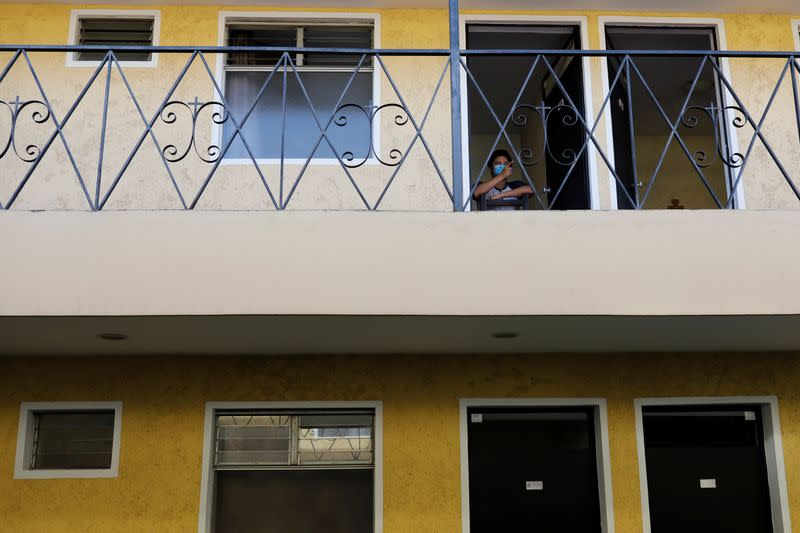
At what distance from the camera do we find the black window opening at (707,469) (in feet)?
17.4

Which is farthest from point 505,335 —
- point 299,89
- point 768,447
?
point 299,89

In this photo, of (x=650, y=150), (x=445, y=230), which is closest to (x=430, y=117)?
(x=445, y=230)

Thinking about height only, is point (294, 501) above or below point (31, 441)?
below

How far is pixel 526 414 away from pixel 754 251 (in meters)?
2.21

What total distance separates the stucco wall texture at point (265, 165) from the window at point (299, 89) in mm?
138

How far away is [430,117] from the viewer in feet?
18.6

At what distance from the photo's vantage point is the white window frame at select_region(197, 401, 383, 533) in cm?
509

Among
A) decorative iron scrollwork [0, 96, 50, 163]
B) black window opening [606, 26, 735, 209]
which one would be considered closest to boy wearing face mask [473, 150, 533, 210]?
black window opening [606, 26, 735, 209]

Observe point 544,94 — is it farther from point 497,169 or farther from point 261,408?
point 261,408

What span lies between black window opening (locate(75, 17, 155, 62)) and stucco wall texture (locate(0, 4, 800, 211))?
124 millimetres

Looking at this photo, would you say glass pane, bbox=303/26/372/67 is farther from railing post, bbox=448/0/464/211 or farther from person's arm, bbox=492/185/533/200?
railing post, bbox=448/0/464/211

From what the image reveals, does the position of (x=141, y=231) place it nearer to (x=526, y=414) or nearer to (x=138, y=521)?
(x=138, y=521)

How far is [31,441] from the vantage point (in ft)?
17.3

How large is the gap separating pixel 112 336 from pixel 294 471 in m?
1.66
